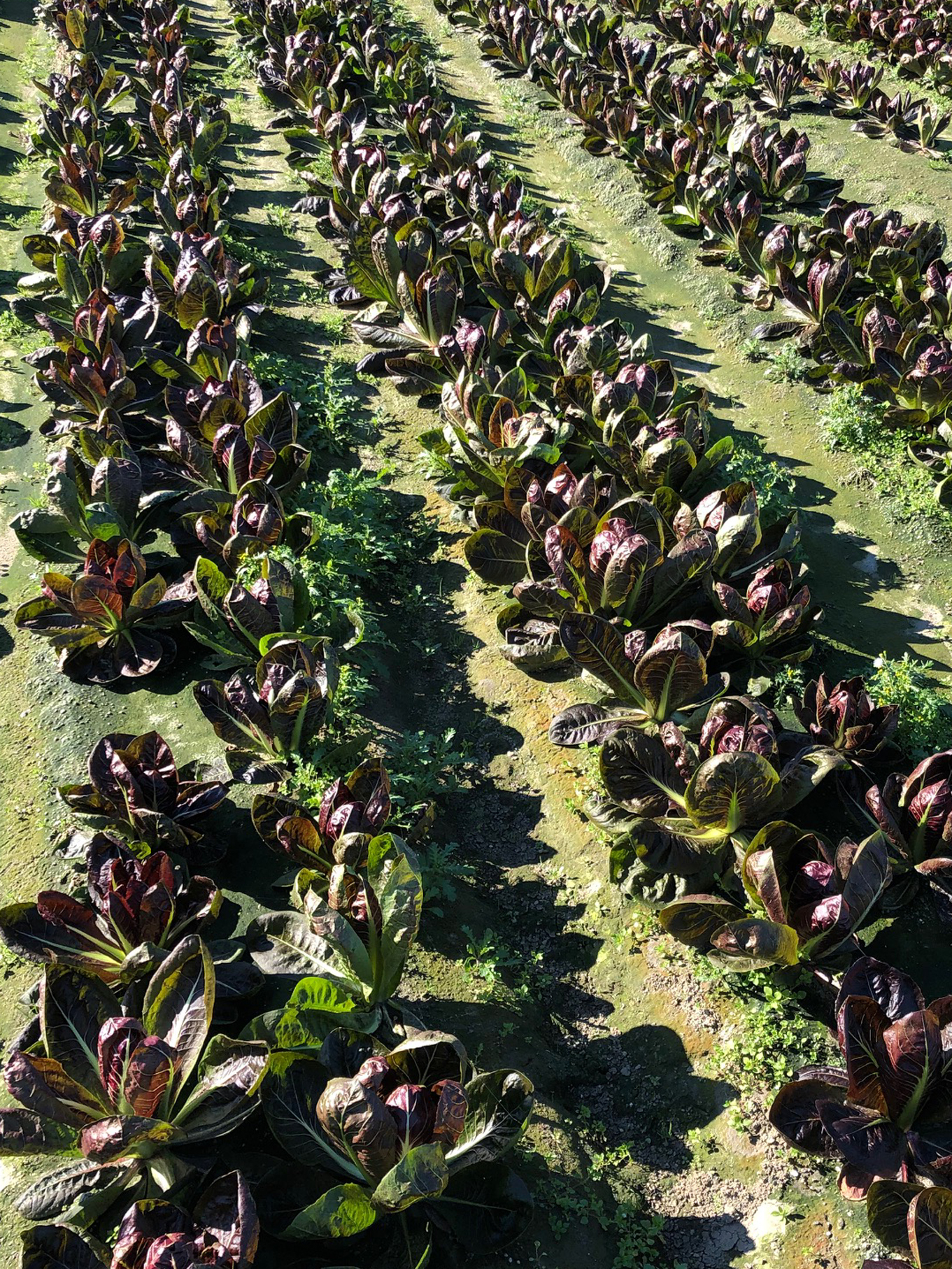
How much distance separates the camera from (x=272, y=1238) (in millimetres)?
2998

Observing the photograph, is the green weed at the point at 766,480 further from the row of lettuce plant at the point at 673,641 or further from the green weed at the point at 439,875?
the green weed at the point at 439,875

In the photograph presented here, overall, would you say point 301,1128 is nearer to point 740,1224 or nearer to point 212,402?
point 740,1224

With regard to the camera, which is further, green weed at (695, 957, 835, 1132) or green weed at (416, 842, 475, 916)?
green weed at (416, 842, 475, 916)

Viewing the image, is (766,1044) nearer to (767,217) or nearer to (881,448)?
(881,448)

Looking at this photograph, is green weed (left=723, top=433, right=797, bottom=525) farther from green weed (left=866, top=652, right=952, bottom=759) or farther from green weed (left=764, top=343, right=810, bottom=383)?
green weed (left=866, top=652, right=952, bottom=759)

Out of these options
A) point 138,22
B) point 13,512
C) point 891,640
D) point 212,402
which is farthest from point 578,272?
point 138,22

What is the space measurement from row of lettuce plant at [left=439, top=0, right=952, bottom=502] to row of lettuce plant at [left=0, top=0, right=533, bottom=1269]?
3.90 metres

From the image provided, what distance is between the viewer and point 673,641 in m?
4.09

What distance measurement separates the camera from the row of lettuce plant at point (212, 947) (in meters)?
2.89

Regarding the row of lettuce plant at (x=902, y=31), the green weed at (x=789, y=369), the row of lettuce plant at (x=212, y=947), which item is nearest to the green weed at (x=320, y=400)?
the row of lettuce plant at (x=212, y=947)

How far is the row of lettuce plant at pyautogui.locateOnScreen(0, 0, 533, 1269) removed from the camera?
2.89 m

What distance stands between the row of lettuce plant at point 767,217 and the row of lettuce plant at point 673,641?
1.54 feet

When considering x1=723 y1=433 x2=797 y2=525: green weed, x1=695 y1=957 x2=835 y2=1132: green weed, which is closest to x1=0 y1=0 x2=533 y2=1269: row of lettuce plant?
x1=695 y1=957 x2=835 y2=1132: green weed

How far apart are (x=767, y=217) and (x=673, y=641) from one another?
6.43 metres
